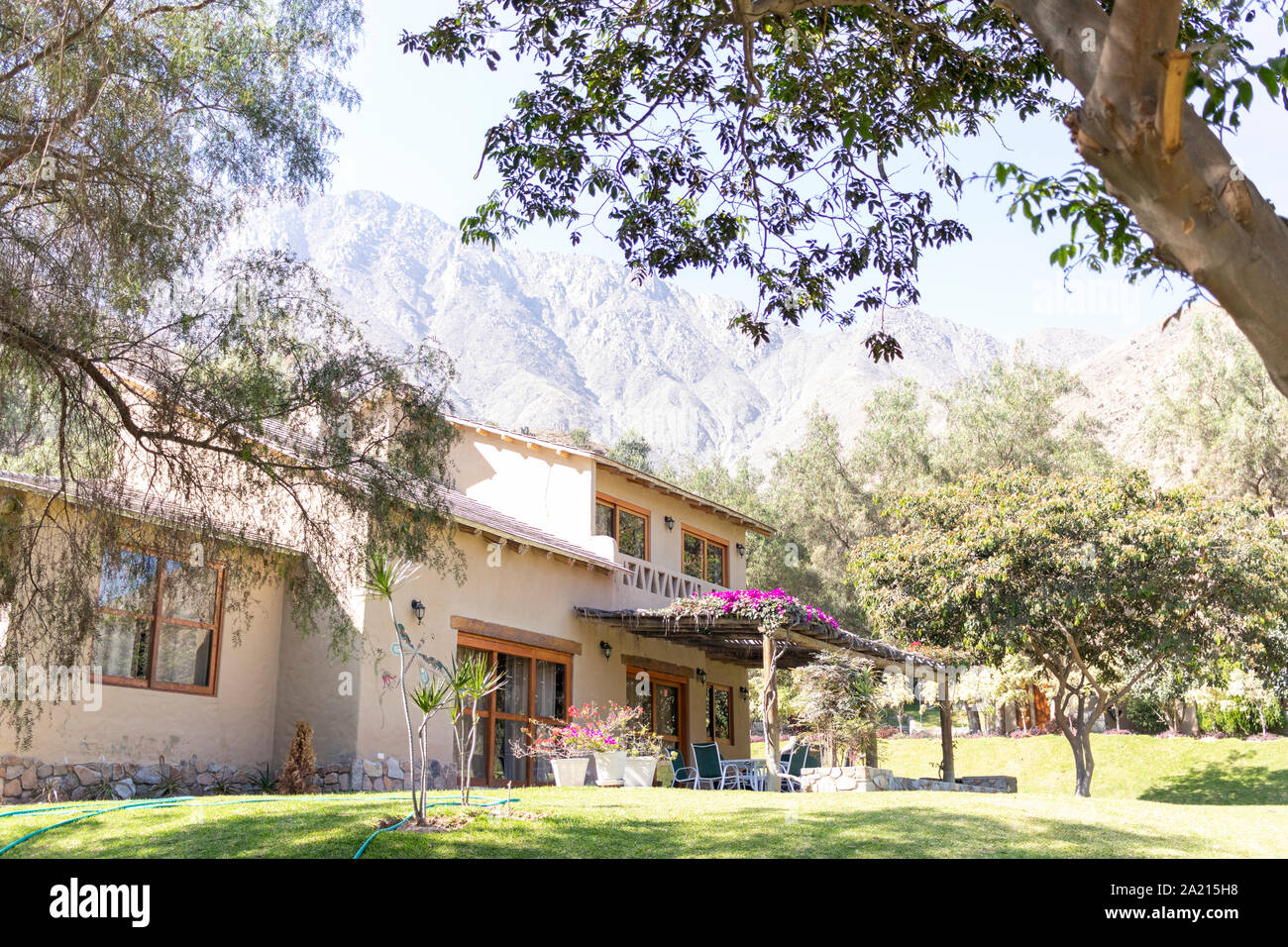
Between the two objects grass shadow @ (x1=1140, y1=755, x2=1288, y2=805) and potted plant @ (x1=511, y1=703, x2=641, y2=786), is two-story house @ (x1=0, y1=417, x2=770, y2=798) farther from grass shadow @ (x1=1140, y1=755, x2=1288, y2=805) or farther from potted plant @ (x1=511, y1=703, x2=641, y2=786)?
grass shadow @ (x1=1140, y1=755, x2=1288, y2=805)

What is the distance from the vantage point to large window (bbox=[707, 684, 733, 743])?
20359mm

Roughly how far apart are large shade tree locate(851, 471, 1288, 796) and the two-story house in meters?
3.93

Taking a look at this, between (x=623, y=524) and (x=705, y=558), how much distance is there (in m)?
2.79

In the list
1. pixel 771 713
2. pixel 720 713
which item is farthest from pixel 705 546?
Result: pixel 771 713

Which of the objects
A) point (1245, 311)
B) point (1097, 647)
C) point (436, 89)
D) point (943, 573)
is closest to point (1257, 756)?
point (1097, 647)

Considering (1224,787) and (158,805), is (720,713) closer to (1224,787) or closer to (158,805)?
(1224,787)

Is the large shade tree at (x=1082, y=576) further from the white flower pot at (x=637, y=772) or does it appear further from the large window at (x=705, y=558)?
the white flower pot at (x=637, y=772)

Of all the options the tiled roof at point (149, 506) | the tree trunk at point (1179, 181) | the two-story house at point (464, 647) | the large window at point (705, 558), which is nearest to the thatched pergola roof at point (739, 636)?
the two-story house at point (464, 647)

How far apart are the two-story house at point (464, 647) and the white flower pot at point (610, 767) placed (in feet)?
7.52

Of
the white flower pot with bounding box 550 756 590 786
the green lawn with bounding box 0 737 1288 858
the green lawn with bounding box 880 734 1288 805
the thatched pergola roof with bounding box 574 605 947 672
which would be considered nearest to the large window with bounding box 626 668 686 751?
Answer: the thatched pergola roof with bounding box 574 605 947 672

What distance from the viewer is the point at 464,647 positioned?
1468 centimetres

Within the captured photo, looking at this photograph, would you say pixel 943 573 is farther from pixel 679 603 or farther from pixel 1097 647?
pixel 679 603
